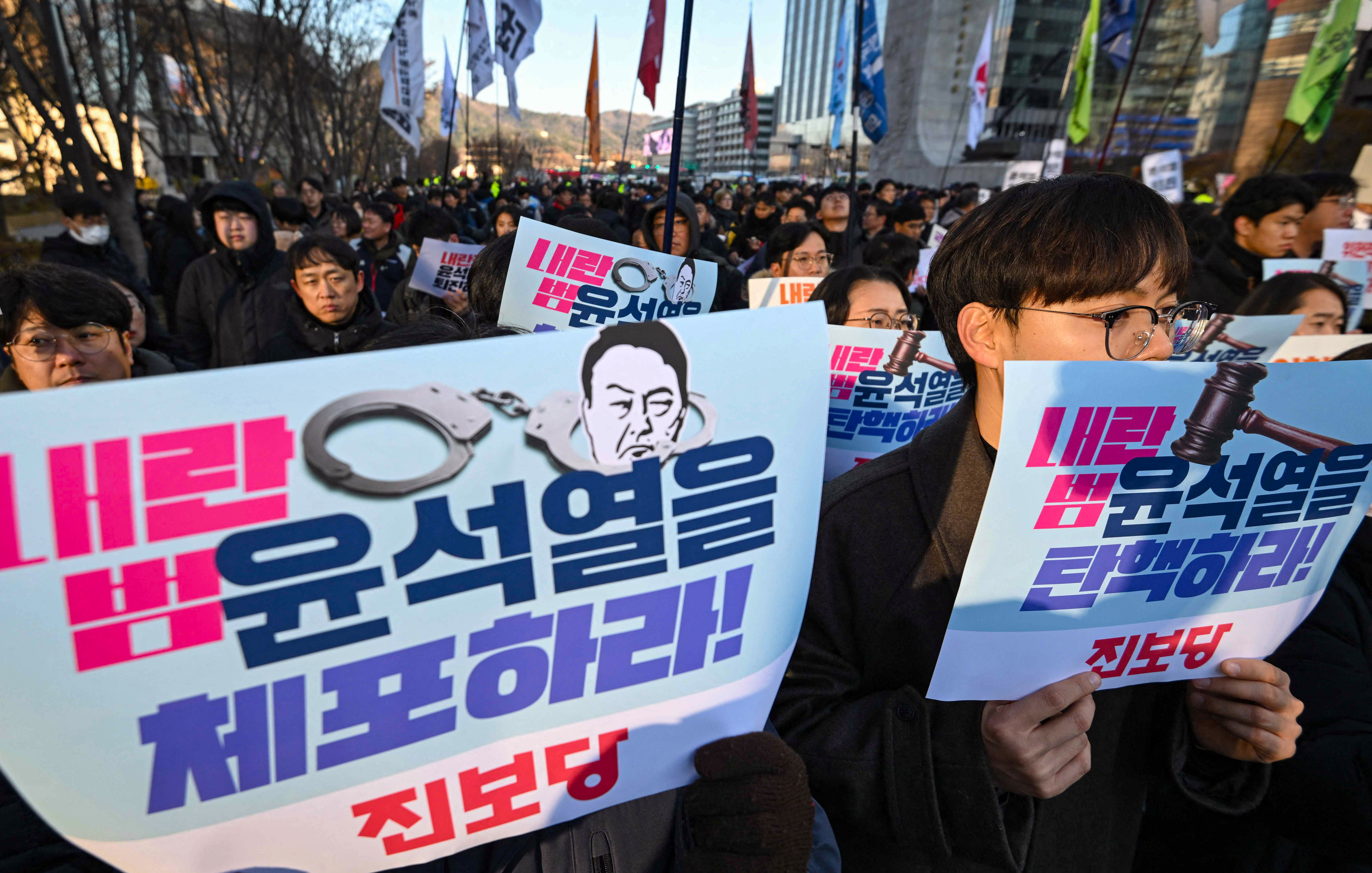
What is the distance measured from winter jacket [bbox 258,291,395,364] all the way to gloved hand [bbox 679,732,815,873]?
112 inches

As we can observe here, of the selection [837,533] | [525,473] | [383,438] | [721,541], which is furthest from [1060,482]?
[383,438]

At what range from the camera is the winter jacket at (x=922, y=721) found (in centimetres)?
114

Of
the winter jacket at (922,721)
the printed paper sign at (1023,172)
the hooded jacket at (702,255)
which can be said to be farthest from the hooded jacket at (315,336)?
the printed paper sign at (1023,172)

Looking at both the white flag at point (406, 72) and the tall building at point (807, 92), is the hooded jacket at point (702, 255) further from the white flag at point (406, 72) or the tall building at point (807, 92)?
the tall building at point (807, 92)

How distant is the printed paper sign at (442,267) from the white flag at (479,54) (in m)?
6.26

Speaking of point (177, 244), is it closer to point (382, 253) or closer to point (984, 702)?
point (382, 253)

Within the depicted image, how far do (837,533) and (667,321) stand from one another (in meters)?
0.63

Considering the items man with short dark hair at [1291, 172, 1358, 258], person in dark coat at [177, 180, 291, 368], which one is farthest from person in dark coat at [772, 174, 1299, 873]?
man with short dark hair at [1291, 172, 1358, 258]

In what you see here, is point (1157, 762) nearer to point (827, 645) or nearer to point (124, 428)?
point (827, 645)

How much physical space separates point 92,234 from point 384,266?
6.31 ft

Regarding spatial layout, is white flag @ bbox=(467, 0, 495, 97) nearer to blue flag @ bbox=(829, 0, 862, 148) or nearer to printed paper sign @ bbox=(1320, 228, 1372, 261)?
blue flag @ bbox=(829, 0, 862, 148)

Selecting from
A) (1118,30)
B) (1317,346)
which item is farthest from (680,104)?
(1118,30)

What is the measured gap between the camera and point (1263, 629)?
118 centimetres

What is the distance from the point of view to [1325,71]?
7812 mm
